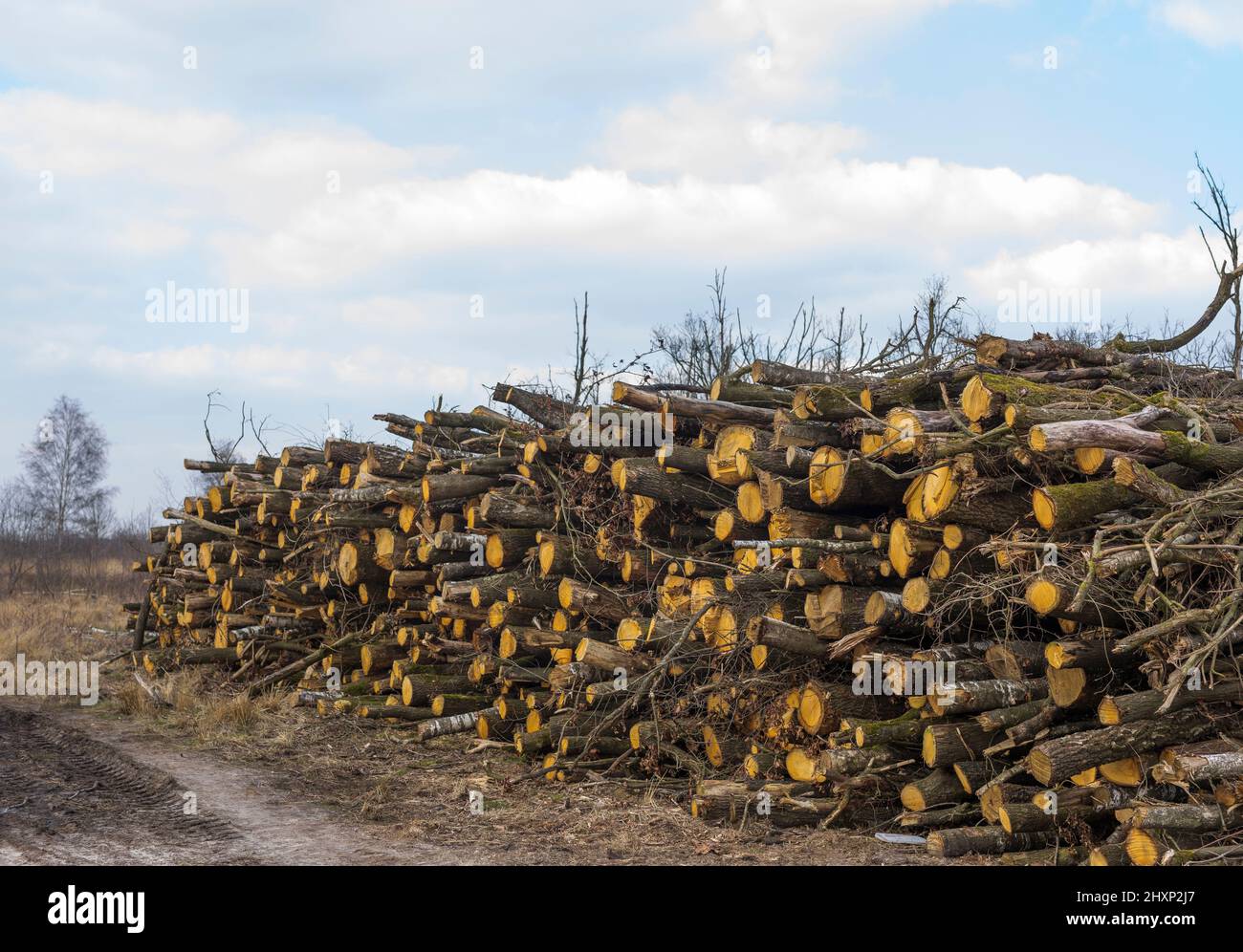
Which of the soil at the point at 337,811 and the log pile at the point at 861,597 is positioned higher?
the log pile at the point at 861,597

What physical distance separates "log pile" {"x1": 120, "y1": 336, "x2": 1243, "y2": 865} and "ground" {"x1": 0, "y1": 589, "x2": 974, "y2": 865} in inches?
12.7

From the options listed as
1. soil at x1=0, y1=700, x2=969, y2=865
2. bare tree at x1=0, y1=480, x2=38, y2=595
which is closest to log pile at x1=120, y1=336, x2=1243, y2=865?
soil at x1=0, y1=700, x2=969, y2=865

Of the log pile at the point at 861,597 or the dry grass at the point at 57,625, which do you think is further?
the dry grass at the point at 57,625

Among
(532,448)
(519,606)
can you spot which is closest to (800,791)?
(519,606)

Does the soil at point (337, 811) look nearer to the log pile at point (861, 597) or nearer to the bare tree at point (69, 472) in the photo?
the log pile at point (861, 597)

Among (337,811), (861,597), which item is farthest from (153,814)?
(861,597)

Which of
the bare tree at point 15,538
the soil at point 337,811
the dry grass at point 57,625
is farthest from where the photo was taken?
the bare tree at point 15,538

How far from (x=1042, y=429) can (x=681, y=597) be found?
2.92 metres

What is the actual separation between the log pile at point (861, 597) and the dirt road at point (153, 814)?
1733 millimetres

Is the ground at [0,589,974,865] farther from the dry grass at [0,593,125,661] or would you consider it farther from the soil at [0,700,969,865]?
the dry grass at [0,593,125,661]

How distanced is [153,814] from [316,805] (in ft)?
3.31

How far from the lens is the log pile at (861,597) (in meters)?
5.20

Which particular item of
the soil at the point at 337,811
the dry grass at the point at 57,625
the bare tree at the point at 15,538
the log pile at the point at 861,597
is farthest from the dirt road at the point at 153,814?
the bare tree at the point at 15,538
